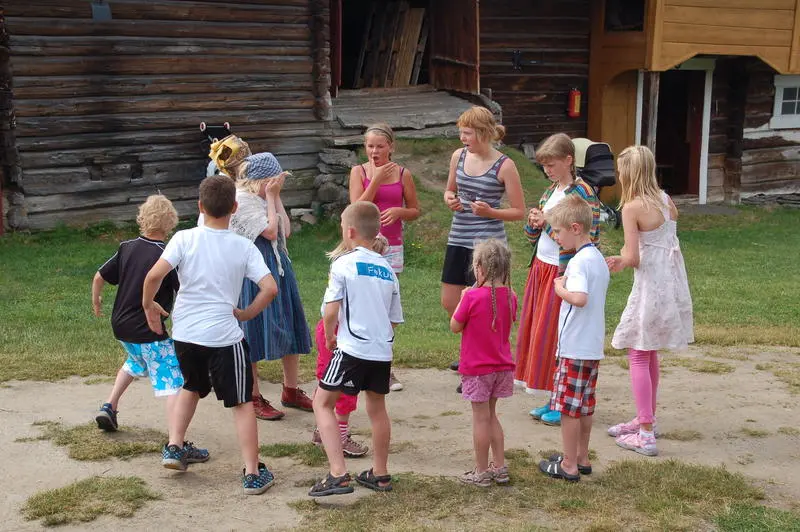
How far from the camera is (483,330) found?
14.6 ft

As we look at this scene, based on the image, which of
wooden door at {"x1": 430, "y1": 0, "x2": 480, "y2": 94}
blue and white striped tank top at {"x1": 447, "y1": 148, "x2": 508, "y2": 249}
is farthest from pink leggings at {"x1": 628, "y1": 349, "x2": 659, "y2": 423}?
wooden door at {"x1": 430, "y1": 0, "x2": 480, "y2": 94}

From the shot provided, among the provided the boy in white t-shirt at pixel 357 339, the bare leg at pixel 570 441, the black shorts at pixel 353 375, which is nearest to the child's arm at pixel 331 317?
the boy in white t-shirt at pixel 357 339

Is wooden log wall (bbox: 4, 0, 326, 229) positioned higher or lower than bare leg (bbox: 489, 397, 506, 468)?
higher

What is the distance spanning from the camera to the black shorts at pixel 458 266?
6059 mm

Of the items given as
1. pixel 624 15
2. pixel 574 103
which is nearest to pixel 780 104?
pixel 624 15

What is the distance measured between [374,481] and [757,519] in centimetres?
174

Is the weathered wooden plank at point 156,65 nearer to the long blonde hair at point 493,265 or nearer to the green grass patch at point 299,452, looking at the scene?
the green grass patch at point 299,452

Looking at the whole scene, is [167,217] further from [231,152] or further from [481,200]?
[481,200]

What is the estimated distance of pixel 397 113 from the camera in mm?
14289

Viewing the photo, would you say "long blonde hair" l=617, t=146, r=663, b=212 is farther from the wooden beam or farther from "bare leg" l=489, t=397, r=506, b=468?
the wooden beam

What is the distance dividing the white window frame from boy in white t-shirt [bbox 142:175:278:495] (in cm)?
1601

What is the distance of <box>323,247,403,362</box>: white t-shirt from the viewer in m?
4.36

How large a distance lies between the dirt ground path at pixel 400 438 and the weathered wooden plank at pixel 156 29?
687cm

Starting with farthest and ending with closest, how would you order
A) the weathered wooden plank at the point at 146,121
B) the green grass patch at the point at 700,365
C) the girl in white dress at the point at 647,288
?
the weathered wooden plank at the point at 146,121 → the green grass patch at the point at 700,365 → the girl in white dress at the point at 647,288
